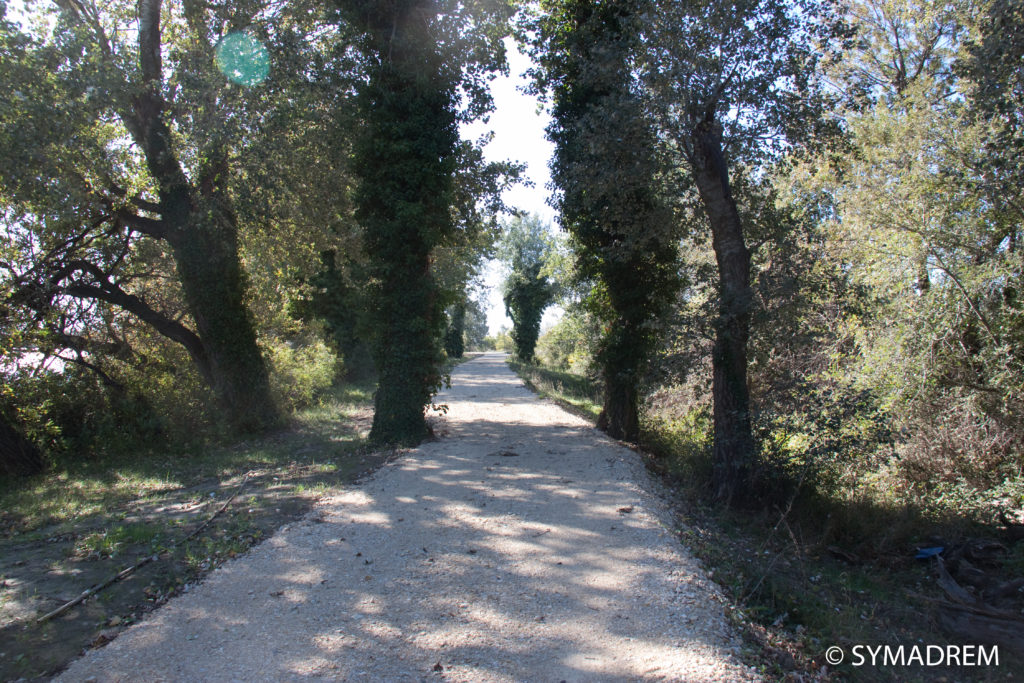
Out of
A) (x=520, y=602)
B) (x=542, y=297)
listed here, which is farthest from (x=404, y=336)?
(x=542, y=297)

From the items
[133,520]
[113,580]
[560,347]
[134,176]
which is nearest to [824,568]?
[113,580]

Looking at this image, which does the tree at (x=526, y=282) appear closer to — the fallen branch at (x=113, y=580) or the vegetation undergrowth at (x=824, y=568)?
the vegetation undergrowth at (x=824, y=568)

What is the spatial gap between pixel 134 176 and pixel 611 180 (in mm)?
11472

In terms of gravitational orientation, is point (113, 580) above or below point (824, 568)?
above

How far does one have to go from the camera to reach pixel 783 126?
9.95 metres

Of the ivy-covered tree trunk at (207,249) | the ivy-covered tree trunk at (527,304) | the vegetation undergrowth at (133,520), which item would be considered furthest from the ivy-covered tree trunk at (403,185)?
the ivy-covered tree trunk at (527,304)

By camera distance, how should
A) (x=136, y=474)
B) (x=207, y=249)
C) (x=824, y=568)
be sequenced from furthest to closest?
(x=207, y=249) < (x=136, y=474) < (x=824, y=568)

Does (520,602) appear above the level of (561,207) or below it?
below

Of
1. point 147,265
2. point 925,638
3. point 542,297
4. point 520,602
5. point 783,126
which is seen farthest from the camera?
point 542,297

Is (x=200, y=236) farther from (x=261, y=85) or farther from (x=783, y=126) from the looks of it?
(x=783, y=126)

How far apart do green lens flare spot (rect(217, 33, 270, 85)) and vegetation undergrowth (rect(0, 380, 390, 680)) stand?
7627 mm

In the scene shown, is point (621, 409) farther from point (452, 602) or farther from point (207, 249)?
point (207, 249)

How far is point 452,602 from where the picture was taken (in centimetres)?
519

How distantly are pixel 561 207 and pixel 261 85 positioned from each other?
6.59m
